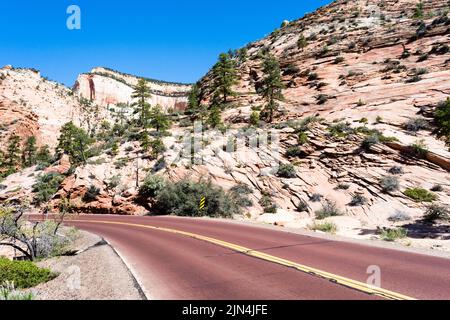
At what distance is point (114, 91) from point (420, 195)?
157 m

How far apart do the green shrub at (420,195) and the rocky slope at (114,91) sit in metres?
126

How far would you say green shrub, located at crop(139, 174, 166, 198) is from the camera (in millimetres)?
27562

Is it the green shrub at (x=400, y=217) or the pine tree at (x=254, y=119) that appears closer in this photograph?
the green shrub at (x=400, y=217)

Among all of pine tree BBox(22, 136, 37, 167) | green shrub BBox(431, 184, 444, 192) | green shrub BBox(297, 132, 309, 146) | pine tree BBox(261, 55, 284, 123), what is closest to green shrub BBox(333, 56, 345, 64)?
pine tree BBox(261, 55, 284, 123)

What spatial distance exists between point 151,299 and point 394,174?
2282 cm

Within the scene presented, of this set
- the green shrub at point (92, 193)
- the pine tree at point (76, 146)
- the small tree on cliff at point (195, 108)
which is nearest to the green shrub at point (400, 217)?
the green shrub at point (92, 193)

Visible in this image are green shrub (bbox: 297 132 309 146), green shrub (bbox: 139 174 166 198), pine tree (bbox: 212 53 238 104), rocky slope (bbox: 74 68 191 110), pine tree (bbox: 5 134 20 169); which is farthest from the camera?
rocky slope (bbox: 74 68 191 110)

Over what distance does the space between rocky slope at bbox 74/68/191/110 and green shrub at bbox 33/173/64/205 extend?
106m

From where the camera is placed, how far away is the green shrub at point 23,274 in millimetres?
10047

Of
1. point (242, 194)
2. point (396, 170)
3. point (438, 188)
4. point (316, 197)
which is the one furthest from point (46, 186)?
point (438, 188)

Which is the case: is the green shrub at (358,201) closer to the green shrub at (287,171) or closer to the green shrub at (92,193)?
the green shrub at (287,171)

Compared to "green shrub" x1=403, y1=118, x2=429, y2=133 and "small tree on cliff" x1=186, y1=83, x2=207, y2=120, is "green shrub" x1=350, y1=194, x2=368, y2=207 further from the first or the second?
"small tree on cliff" x1=186, y1=83, x2=207, y2=120

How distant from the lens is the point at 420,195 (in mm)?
20906

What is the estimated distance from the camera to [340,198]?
2334 centimetres
